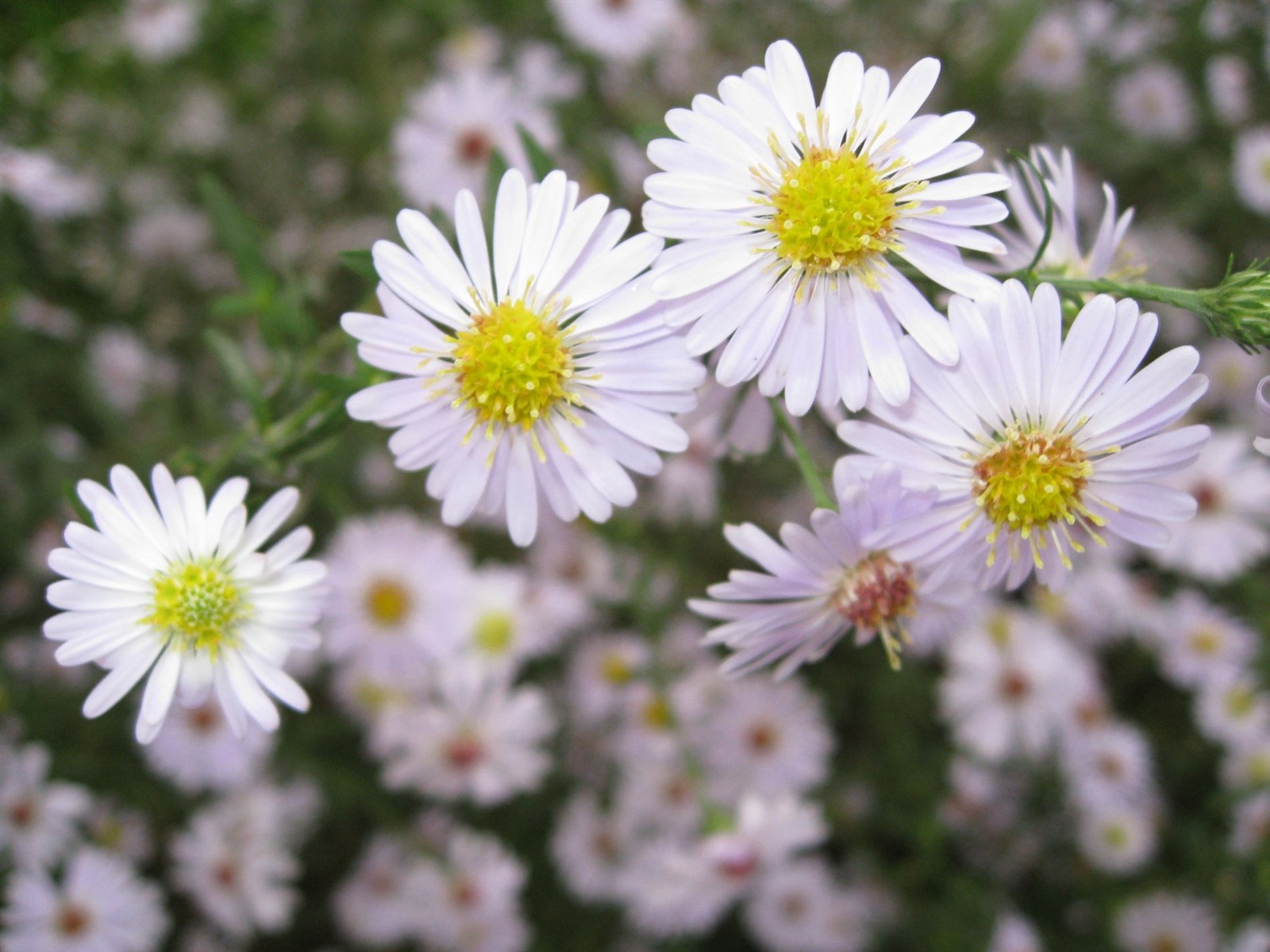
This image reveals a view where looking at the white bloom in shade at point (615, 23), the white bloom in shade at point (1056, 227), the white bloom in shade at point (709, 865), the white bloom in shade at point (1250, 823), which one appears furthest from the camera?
the white bloom in shade at point (615, 23)

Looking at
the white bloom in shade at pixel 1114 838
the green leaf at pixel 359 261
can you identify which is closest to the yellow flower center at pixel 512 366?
the green leaf at pixel 359 261

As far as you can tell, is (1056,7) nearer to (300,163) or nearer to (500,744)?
(300,163)

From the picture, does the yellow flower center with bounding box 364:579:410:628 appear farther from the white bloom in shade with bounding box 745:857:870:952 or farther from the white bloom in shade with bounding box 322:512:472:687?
the white bloom in shade with bounding box 745:857:870:952

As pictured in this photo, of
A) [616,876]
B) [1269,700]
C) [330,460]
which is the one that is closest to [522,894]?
[616,876]

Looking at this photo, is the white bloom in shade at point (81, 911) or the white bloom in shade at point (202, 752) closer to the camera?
the white bloom in shade at point (81, 911)

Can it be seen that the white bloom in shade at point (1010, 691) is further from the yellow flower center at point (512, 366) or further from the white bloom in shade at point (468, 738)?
the yellow flower center at point (512, 366)

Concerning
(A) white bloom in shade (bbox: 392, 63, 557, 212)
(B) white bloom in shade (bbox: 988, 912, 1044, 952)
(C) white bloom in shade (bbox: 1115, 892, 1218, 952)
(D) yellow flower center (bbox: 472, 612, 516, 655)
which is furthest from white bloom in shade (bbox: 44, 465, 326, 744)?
(C) white bloom in shade (bbox: 1115, 892, 1218, 952)
